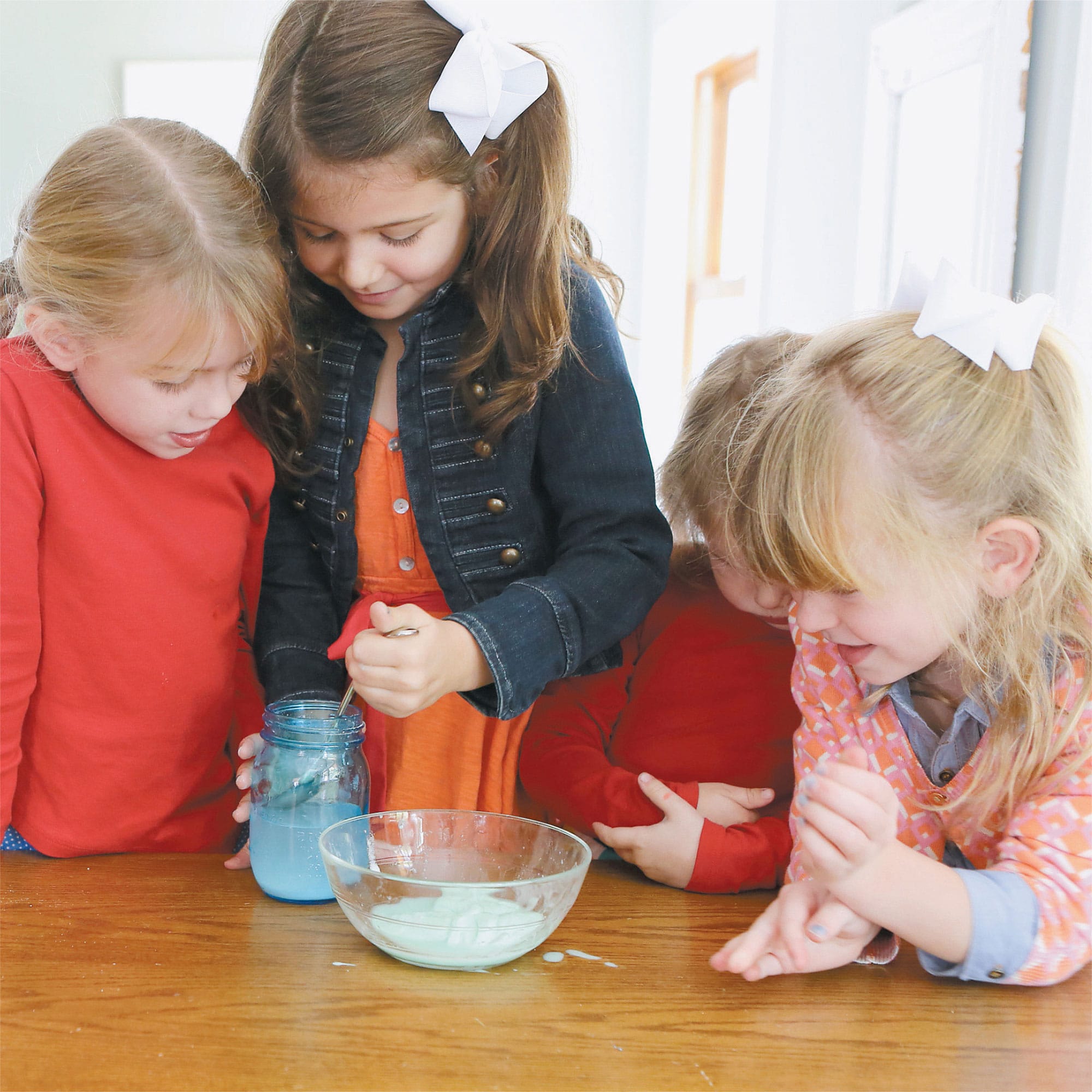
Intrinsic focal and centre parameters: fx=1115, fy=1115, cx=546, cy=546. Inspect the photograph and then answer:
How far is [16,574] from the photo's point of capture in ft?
3.18

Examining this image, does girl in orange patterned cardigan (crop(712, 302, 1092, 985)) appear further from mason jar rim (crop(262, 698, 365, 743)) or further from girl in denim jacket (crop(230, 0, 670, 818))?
mason jar rim (crop(262, 698, 365, 743))

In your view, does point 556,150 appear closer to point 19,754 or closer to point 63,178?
point 63,178

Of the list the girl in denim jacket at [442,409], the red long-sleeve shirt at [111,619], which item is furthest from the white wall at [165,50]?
the red long-sleeve shirt at [111,619]

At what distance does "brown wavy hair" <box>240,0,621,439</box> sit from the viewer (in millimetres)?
973

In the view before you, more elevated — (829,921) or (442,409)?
(442,409)

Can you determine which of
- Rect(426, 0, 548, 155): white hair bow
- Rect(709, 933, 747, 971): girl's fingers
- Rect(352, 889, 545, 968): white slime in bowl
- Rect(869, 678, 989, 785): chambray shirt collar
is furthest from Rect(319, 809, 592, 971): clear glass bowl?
Rect(426, 0, 548, 155): white hair bow

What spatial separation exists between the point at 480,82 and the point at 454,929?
2.33 ft

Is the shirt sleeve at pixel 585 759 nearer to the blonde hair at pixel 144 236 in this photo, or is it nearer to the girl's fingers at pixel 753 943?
the girl's fingers at pixel 753 943

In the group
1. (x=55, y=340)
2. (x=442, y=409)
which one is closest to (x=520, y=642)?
(x=442, y=409)

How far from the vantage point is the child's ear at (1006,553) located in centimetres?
84

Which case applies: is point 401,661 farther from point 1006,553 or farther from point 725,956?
point 1006,553

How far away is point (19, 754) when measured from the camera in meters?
1.01

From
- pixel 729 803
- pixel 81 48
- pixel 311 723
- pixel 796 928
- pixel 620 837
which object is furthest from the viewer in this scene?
pixel 81 48

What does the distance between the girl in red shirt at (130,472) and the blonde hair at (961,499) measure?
1.66 feet
